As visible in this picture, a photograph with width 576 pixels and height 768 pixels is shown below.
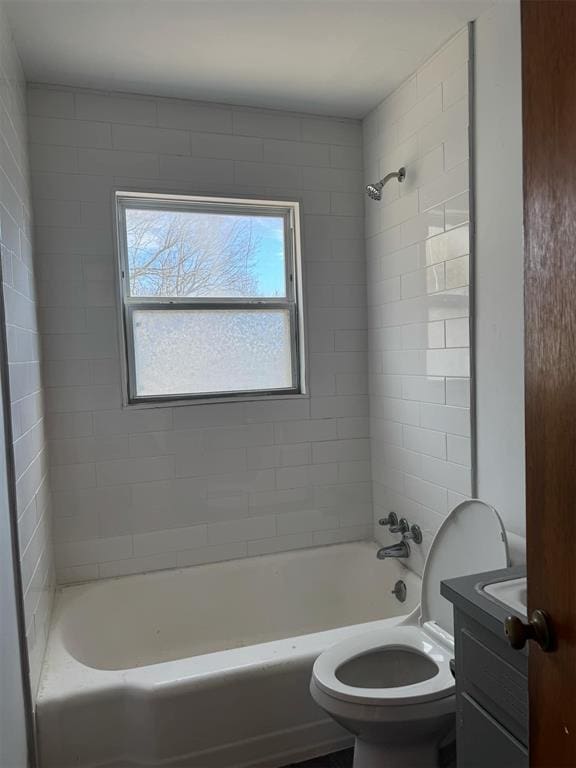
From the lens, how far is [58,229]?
2.18 metres

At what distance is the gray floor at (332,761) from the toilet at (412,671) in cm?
23

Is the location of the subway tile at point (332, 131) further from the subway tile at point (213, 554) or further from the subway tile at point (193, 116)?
the subway tile at point (213, 554)

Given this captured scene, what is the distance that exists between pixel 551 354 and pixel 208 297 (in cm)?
192

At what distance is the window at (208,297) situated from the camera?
2.37 metres

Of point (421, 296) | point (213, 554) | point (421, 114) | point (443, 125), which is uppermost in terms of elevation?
point (421, 114)

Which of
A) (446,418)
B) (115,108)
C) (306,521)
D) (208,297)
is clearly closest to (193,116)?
(115,108)

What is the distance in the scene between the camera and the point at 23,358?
1683mm

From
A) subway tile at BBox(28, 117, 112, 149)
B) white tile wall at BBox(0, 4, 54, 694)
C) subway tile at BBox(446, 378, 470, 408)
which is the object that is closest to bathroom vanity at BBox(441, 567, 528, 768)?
subway tile at BBox(446, 378, 470, 408)

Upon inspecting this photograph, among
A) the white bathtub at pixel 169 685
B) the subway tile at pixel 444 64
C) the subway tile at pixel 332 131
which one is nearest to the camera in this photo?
the white bathtub at pixel 169 685

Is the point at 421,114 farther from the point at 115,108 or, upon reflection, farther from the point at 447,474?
the point at 447,474

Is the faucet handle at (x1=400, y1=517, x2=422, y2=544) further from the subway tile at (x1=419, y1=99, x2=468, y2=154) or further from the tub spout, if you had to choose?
the subway tile at (x1=419, y1=99, x2=468, y2=154)

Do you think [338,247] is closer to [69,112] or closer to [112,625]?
[69,112]

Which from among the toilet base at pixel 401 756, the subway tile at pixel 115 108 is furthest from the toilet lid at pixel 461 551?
the subway tile at pixel 115 108

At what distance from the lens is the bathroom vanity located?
1.07m
